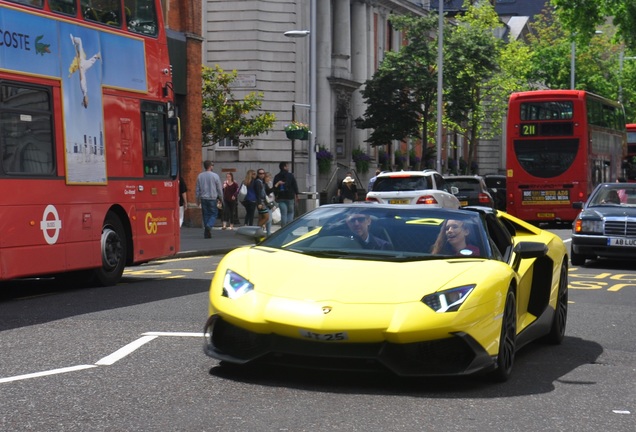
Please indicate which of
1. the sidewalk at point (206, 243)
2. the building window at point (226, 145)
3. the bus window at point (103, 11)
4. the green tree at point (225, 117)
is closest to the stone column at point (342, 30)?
the building window at point (226, 145)

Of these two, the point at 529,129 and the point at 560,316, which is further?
the point at 529,129

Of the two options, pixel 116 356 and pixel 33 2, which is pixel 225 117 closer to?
Answer: pixel 33 2

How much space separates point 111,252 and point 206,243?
11.9 meters

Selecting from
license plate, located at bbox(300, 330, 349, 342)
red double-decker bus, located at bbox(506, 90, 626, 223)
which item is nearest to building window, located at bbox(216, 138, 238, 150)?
red double-decker bus, located at bbox(506, 90, 626, 223)

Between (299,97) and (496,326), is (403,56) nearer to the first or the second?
(299,97)

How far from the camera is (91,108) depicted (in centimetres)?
1486

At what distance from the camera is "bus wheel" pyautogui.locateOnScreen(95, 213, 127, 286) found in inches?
599

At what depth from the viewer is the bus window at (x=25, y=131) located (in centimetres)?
1299

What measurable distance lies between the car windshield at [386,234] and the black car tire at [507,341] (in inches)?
16.1

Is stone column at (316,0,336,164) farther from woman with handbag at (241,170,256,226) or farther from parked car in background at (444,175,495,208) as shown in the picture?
woman with handbag at (241,170,256,226)

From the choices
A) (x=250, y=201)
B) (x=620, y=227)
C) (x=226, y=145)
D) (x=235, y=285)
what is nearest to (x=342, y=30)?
(x=226, y=145)

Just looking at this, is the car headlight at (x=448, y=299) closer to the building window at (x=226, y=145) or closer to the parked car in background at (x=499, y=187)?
the parked car in background at (x=499, y=187)

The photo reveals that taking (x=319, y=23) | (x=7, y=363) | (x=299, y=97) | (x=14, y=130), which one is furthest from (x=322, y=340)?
(x=319, y=23)

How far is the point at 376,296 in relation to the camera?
294 inches
